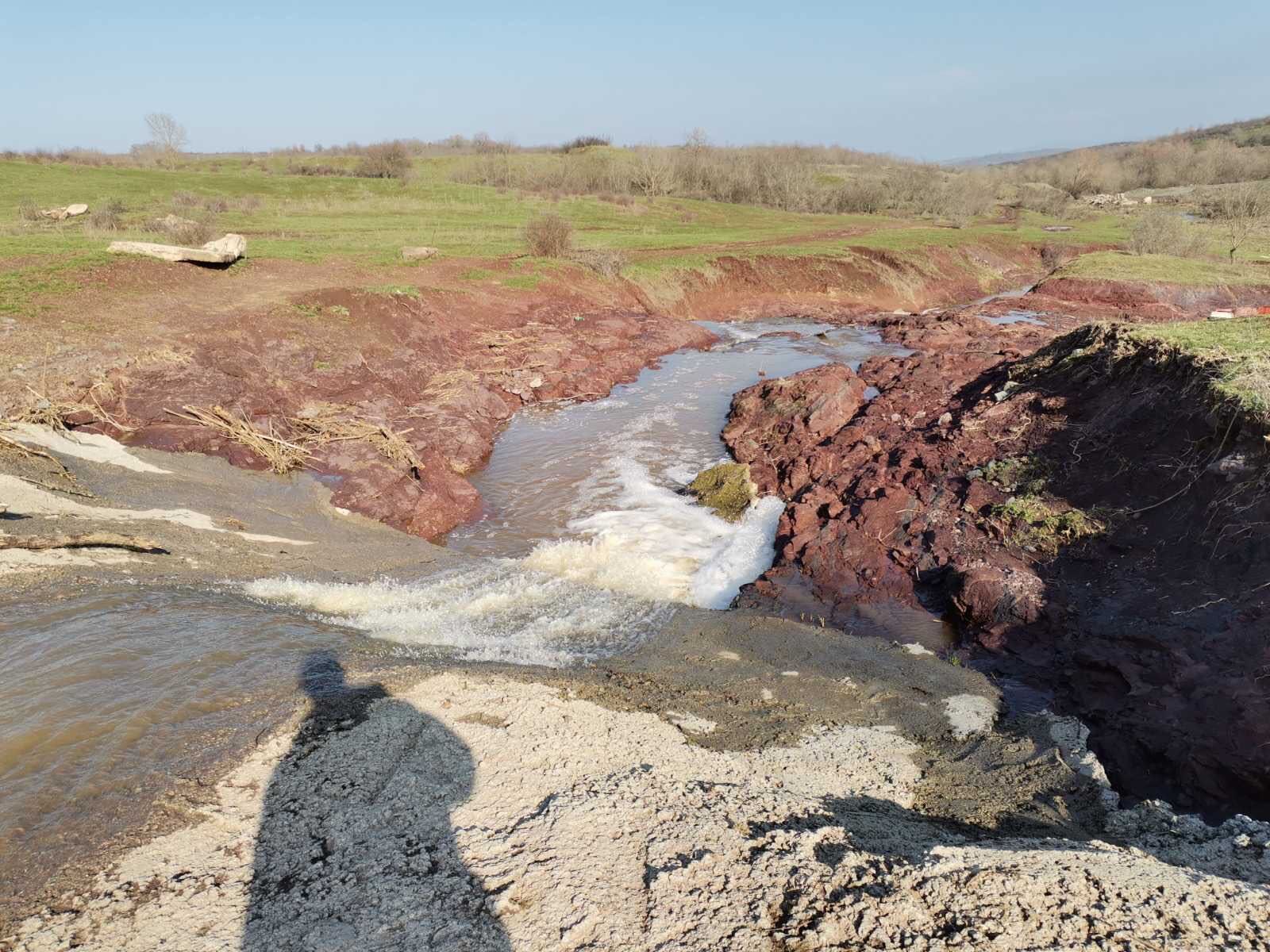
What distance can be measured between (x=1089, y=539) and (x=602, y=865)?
812 centimetres

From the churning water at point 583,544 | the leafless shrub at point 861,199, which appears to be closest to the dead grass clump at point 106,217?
the churning water at point 583,544

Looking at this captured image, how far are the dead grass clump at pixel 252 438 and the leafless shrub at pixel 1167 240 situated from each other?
137 ft

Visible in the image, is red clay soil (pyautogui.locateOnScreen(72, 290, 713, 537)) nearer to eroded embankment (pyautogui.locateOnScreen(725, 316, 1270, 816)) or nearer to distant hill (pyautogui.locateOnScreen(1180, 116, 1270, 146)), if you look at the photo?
eroded embankment (pyautogui.locateOnScreen(725, 316, 1270, 816))

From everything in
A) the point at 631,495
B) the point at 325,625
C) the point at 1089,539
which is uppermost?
the point at 1089,539

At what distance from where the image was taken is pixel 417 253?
2669 cm

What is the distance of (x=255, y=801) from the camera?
4.29 meters

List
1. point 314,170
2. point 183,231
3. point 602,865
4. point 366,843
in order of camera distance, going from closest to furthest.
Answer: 1. point 602,865
2. point 366,843
3. point 183,231
4. point 314,170

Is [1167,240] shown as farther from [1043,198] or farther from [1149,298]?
[1043,198]

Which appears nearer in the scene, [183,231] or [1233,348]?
[1233,348]

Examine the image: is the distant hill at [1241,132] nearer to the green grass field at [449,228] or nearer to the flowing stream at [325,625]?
the green grass field at [449,228]

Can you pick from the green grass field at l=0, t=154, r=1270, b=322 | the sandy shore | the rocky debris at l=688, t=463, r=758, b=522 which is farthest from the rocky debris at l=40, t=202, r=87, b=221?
the rocky debris at l=688, t=463, r=758, b=522

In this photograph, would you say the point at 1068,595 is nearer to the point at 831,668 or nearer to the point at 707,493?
the point at 831,668

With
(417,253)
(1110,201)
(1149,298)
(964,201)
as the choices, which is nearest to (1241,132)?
(1110,201)

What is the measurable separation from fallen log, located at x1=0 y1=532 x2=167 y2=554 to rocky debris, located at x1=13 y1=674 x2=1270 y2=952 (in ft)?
15.1
